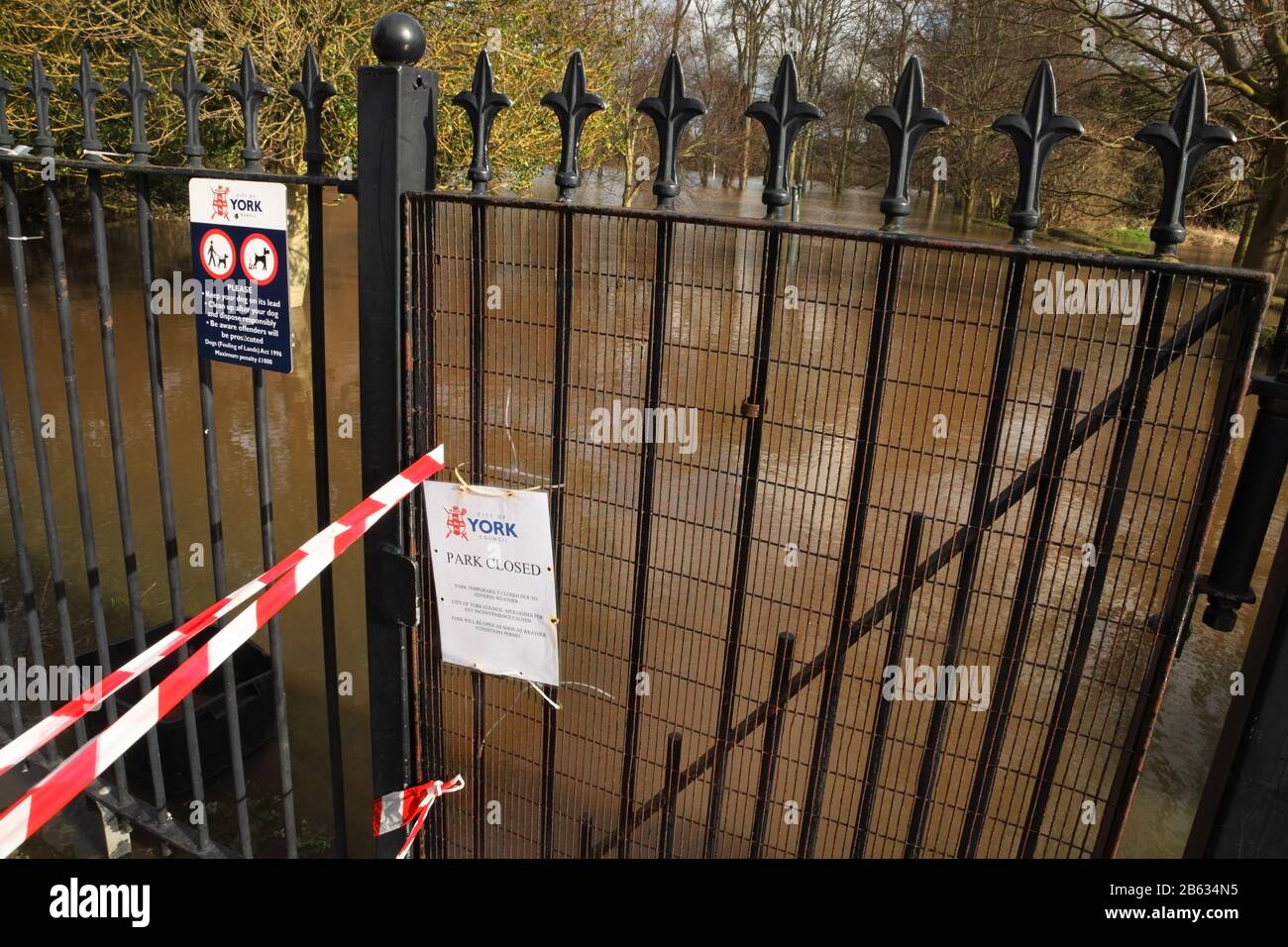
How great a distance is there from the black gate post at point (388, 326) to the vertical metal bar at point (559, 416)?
1.37 feet

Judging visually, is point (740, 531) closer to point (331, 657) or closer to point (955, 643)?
point (955, 643)

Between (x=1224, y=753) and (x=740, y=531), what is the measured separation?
3.93 feet

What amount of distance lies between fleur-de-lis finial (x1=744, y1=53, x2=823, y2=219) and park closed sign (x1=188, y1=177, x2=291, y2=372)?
1.26m

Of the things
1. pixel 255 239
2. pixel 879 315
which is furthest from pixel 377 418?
pixel 879 315

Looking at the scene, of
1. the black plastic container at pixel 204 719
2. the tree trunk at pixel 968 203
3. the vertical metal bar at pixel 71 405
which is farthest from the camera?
the tree trunk at pixel 968 203

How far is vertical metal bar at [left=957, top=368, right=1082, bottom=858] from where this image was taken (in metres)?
1.95

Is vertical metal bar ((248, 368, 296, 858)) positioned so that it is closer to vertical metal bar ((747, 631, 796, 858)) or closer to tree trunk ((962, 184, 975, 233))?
vertical metal bar ((747, 631, 796, 858))

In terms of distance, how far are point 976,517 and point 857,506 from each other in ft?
0.87

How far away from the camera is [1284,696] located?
193 cm

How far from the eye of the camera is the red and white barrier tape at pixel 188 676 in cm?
161

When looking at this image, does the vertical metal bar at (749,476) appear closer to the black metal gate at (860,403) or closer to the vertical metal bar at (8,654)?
the black metal gate at (860,403)

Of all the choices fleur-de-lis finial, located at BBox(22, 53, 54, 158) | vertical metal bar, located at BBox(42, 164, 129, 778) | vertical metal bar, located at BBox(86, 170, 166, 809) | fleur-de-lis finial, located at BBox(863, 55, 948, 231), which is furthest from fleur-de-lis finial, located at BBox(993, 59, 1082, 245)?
fleur-de-lis finial, located at BBox(22, 53, 54, 158)

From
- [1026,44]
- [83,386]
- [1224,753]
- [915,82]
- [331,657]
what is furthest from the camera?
[1026,44]

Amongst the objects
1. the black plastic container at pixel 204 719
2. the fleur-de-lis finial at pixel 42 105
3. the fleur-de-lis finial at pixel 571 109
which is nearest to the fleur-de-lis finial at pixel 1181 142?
the fleur-de-lis finial at pixel 571 109
